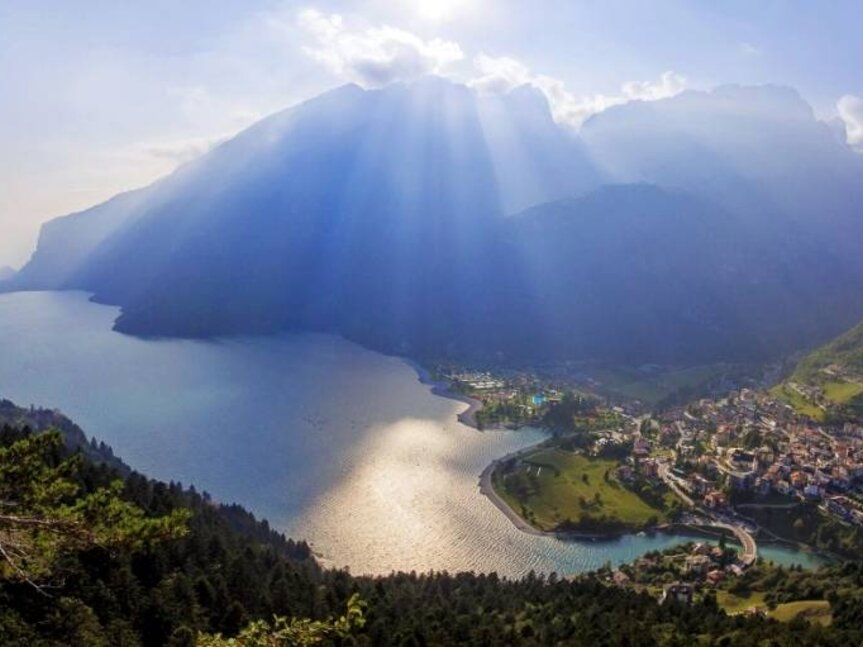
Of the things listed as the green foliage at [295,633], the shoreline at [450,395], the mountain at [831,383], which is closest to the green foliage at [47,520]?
the green foliage at [295,633]

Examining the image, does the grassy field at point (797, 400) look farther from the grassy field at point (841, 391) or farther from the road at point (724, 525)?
the road at point (724, 525)

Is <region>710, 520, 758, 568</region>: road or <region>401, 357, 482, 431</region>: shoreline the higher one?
<region>401, 357, 482, 431</region>: shoreline

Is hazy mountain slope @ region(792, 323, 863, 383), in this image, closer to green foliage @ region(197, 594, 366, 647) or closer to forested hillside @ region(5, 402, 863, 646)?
forested hillside @ region(5, 402, 863, 646)

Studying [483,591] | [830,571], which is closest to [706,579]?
[830,571]

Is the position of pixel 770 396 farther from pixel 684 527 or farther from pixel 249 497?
pixel 249 497

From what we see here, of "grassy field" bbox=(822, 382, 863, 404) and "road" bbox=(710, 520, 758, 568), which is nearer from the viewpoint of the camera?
"road" bbox=(710, 520, 758, 568)

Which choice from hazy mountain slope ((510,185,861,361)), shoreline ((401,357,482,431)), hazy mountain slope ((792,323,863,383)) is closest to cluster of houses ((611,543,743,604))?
shoreline ((401,357,482,431))

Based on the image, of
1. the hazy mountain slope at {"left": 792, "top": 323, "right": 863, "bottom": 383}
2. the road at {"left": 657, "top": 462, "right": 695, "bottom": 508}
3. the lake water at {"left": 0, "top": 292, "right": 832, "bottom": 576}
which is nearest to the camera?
the lake water at {"left": 0, "top": 292, "right": 832, "bottom": 576}

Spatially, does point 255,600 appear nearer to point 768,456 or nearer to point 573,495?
point 573,495
